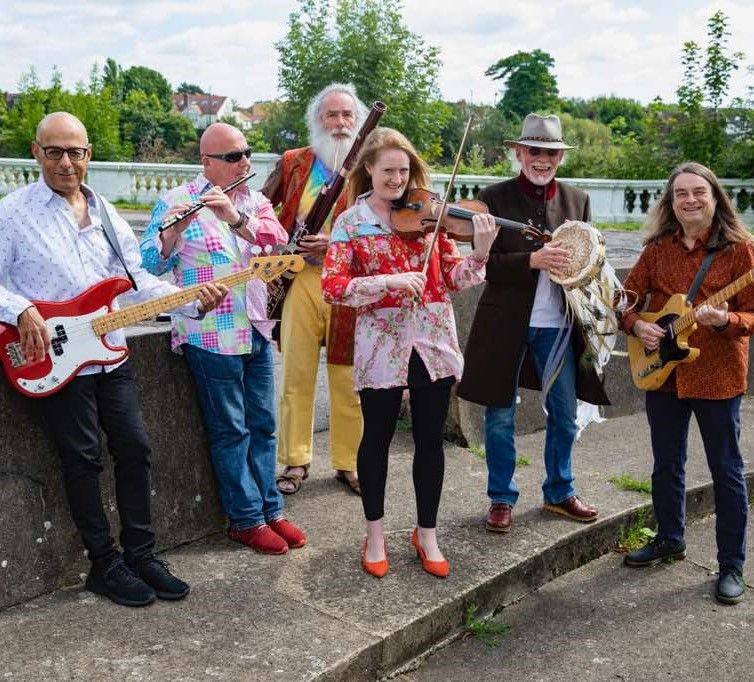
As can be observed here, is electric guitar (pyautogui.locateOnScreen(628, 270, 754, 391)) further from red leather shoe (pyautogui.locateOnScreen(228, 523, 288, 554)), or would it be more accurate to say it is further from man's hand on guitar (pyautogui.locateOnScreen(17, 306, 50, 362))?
man's hand on guitar (pyautogui.locateOnScreen(17, 306, 50, 362))

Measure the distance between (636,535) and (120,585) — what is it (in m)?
2.54

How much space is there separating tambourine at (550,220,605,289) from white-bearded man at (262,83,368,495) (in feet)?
3.62

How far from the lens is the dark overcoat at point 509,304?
420cm

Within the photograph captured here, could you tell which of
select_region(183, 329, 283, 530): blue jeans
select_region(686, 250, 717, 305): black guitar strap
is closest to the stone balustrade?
select_region(686, 250, 717, 305): black guitar strap

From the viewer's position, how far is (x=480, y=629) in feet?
12.1

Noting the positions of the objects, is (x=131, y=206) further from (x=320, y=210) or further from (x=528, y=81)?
(x=528, y=81)

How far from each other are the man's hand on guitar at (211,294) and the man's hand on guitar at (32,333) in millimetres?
567

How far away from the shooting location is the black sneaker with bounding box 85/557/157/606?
11.1ft

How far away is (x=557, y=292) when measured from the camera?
14.0ft

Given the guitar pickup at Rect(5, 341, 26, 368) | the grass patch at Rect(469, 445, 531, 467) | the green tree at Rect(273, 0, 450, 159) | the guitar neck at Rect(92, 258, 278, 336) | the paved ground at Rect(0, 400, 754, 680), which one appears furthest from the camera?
the green tree at Rect(273, 0, 450, 159)

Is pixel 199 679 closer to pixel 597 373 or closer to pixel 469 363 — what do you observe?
pixel 469 363

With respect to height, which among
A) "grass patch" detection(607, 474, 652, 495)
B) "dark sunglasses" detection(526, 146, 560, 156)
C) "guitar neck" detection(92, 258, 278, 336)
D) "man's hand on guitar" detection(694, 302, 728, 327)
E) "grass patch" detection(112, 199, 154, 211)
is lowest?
"grass patch" detection(607, 474, 652, 495)

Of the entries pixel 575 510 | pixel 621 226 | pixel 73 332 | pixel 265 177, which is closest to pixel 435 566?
pixel 575 510

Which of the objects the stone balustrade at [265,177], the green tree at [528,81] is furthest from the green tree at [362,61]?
the green tree at [528,81]
